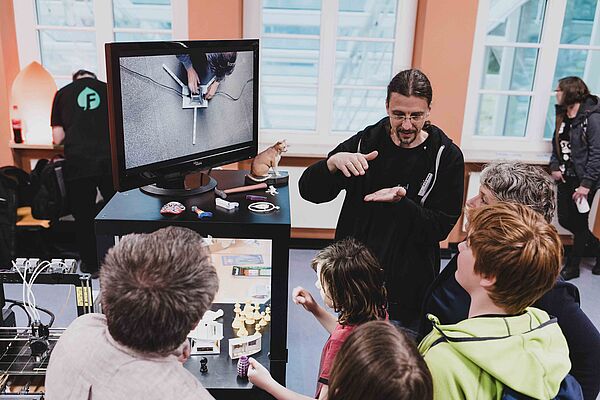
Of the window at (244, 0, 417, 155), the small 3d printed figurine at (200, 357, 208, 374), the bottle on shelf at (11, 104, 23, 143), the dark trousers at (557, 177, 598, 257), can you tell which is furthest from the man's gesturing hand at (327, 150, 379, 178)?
the bottle on shelf at (11, 104, 23, 143)

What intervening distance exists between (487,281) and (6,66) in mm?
4002

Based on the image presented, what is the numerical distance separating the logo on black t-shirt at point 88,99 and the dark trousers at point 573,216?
3291 millimetres

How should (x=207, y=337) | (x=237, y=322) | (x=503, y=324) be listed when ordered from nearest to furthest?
(x=503, y=324), (x=207, y=337), (x=237, y=322)

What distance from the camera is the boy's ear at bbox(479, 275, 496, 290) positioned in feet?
3.95

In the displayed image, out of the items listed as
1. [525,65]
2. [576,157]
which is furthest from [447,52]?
[576,157]

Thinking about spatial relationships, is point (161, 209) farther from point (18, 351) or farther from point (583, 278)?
point (583, 278)

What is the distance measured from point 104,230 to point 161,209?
0.19 metres

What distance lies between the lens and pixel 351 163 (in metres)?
1.88

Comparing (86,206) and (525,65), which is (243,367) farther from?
(525,65)

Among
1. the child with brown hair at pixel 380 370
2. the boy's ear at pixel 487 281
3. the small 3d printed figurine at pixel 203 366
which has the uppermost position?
the boy's ear at pixel 487 281

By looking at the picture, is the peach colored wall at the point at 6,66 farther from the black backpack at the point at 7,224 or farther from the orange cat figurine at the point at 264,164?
the orange cat figurine at the point at 264,164

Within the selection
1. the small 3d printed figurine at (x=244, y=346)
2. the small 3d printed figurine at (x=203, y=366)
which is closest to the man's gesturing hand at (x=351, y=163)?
the small 3d printed figurine at (x=244, y=346)

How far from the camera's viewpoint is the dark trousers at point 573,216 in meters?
4.08

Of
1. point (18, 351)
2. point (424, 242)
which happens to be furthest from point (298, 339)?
point (18, 351)
